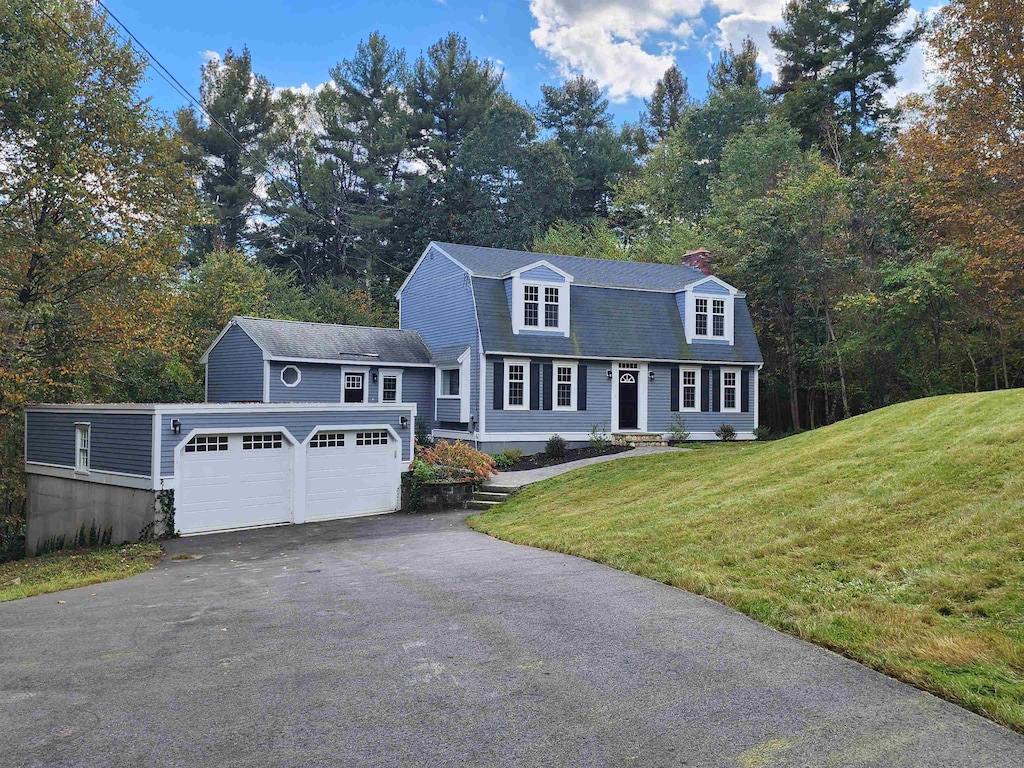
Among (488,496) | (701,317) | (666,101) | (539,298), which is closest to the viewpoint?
(488,496)

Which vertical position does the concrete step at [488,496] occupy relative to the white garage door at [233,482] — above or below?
below

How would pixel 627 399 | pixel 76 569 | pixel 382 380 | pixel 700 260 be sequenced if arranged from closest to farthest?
pixel 76 569 → pixel 382 380 → pixel 627 399 → pixel 700 260

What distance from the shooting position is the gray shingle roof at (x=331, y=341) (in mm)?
21891

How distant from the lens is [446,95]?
4684 centimetres

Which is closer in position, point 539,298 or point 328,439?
point 328,439

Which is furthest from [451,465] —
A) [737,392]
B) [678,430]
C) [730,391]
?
[737,392]

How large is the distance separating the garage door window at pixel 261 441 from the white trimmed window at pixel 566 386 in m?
10.0

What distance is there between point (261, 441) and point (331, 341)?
789 centimetres

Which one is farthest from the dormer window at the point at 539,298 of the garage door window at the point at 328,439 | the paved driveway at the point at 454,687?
the paved driveway at the point at 454,687

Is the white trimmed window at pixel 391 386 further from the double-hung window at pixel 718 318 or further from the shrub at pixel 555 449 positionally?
the double-hung window at pixel 718 318

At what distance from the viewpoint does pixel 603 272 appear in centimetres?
2620

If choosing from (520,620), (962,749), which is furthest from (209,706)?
(962,749)

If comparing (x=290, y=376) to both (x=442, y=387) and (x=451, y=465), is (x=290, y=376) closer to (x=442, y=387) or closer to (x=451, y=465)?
(x=442, y=387)

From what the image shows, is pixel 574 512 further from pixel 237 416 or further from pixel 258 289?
pixel 258 289
